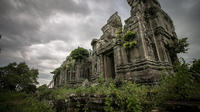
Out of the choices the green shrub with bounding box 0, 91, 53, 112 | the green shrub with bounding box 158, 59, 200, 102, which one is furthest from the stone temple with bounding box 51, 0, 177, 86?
the green shrub with bounding box 0, 91, 53, 112

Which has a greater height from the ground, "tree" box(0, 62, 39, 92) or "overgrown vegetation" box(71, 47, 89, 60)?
"overgrown vegetation" box(71, 47, 89, 60)

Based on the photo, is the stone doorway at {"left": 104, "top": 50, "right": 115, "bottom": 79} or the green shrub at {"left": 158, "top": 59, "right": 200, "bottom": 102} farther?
the stone doorway at {"left": 104, "top": 50, "right": 115, "bottom": 79}

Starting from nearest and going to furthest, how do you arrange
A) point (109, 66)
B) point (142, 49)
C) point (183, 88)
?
point (183, 88) → point (142, 49) → point (109, 66)

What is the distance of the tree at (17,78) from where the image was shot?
17.6m

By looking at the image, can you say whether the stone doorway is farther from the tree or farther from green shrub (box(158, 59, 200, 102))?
the tree

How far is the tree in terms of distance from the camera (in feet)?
57.7

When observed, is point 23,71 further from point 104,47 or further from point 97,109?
point 97,109

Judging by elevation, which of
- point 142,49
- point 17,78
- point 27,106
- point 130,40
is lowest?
point 27,106

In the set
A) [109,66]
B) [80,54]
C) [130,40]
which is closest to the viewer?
[130,40]

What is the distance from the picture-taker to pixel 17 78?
18.8m

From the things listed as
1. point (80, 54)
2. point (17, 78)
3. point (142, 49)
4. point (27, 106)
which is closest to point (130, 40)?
point (142, 49)

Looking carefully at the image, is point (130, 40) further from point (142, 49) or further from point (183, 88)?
point (183, 88)

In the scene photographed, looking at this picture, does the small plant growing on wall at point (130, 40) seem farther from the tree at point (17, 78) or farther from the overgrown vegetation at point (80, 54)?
the tree at point (17, 78)

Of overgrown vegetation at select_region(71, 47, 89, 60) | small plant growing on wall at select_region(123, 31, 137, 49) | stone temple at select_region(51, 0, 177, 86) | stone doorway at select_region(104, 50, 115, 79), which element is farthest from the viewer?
overgrown vegetation at select_region(71, 47, 89, 60)
